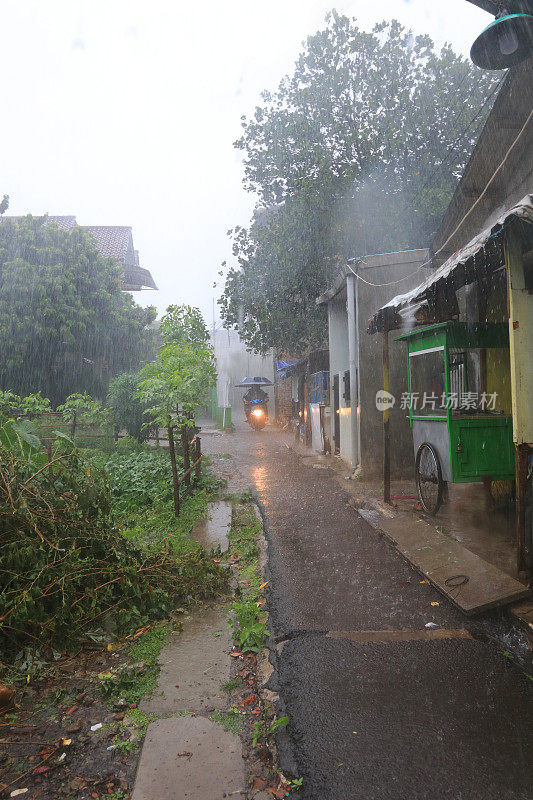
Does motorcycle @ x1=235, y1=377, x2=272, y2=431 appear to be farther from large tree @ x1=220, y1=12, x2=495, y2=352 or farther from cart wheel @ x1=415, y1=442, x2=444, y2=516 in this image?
cart wheel @ x1=415, y1=442, x2=444, y2=516

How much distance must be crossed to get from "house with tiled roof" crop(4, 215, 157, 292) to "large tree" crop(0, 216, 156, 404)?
8863 millimetres

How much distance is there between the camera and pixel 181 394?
6.73 m

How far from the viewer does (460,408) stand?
19.5 feet

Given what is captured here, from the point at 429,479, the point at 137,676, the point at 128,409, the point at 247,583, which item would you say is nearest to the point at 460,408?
the point at 429,479

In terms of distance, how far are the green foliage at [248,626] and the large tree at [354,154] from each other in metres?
12.6

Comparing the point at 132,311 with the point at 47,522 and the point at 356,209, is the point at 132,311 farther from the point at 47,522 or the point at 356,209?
the point at 47,522

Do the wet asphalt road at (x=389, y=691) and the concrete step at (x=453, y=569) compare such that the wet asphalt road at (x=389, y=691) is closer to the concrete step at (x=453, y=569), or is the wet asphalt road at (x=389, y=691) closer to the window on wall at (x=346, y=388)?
the concrete step at (x=453, y=569)

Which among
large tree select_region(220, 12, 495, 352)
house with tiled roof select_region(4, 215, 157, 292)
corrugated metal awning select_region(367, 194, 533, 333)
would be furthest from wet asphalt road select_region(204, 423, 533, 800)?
house with tiled roof select_region(4, 215, 157, 292)

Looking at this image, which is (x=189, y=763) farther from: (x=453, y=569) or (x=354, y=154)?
(x=354, y=154)

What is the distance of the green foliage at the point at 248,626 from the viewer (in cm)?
350

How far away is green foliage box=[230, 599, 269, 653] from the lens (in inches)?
138

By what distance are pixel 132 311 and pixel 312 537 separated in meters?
15.8

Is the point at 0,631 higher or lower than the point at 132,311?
lower

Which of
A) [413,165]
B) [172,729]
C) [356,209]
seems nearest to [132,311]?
[356,209]
